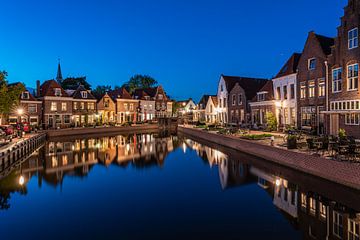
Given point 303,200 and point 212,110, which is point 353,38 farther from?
point 212,110

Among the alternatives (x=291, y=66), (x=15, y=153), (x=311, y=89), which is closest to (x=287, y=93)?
(x=291, y=66)

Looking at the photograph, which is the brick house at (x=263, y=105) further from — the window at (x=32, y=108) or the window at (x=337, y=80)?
the window at (x=32, y=108)

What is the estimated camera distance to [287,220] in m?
9.58

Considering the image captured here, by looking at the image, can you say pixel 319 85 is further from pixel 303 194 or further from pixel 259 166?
pixel 303 194

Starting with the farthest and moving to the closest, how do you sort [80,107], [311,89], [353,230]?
1. [80,107]
2. [311,89]
3. [353,230]

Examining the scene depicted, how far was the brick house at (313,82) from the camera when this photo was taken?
2400 centimetres

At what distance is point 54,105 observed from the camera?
47031 mm

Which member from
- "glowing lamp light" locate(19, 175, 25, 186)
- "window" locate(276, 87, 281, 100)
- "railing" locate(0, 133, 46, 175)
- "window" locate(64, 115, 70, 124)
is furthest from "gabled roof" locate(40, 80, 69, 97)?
"window" locate(276, 87, 281, 100)

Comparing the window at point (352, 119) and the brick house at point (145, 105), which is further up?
the brick house at point (145, 105)

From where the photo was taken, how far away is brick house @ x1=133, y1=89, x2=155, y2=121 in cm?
6675

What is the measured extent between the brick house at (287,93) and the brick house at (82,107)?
3491 centimetres

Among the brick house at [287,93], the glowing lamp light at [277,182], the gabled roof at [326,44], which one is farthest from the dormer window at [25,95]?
the gabled roof at [326,44]

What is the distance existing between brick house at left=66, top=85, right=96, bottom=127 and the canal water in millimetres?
33411

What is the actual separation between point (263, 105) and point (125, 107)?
36649mm
